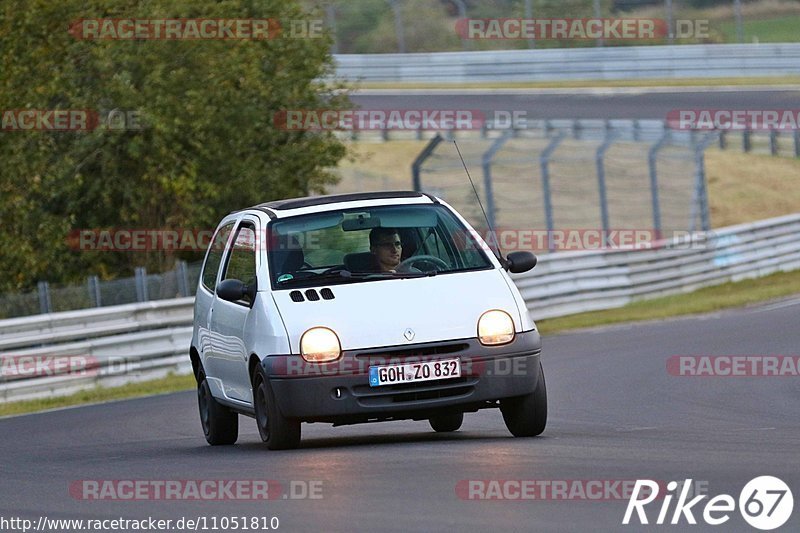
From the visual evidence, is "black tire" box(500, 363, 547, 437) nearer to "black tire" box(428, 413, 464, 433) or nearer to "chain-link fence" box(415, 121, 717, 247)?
"black tire" box(428, 413, 464, 433)

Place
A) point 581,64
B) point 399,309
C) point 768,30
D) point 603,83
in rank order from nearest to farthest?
point 399,309, point 603,83, point 581,64, point 768,30

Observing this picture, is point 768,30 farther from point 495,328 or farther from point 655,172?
point 495,328

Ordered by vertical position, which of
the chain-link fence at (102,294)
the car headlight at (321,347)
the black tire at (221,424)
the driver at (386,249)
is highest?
the driver at (386,249)

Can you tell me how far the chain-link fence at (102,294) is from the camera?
2009cm

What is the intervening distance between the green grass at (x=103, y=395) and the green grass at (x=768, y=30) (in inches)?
1212

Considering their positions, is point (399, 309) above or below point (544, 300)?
above

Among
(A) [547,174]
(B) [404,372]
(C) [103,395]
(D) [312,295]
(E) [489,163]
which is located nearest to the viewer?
(B) [404,372]

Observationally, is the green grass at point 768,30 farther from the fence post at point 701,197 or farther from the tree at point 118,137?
the tree at point 118,137

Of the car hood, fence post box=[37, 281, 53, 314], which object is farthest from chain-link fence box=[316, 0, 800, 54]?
the car hood

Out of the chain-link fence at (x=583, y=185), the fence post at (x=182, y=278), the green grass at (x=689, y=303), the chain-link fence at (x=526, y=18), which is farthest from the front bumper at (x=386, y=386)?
the chain-link fence at (x=526, y=18)

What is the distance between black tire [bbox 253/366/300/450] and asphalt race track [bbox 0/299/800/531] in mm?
129

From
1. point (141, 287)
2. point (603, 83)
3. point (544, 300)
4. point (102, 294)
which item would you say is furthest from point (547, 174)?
point (603, 83)

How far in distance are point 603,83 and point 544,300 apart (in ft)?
76.0

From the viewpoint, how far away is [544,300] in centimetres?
2395
